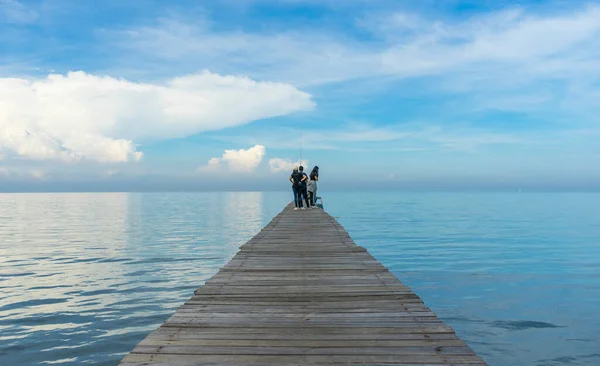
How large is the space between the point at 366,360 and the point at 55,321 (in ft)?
31.0

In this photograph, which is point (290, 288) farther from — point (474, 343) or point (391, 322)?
A: point (474, 343)

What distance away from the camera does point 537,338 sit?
1016 cm

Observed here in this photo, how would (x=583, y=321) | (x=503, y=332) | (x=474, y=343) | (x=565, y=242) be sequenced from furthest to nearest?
(x=565, y=242)
(x=583, y=321)
(x=503, y=332)
(x=474, y=343)

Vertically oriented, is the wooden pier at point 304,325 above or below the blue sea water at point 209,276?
above

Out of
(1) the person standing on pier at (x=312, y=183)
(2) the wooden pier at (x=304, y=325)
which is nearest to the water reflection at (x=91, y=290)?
(2) the wooden pier at (x=304, y=325)

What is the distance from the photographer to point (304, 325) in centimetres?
525

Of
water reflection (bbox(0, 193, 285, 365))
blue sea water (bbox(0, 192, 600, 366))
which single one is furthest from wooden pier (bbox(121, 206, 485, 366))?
water reflection (bbox(0, 193, 285, 365))

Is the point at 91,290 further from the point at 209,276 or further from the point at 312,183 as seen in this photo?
the point at 312,183

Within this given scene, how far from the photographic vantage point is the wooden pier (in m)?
4.25

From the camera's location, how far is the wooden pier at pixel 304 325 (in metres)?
4.25

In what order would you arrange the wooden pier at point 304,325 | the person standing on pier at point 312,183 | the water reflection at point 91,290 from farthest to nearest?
the person standing on pier at point 312,183 < the water reflection at point 91,290 < the wooden pier at point 304,325

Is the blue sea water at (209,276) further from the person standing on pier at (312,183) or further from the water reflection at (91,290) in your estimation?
the person standing on pier at (312,183)

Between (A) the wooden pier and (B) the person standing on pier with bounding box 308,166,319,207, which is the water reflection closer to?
(A) the wooden pier

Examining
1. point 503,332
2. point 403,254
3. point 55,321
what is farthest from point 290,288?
point 403,254
